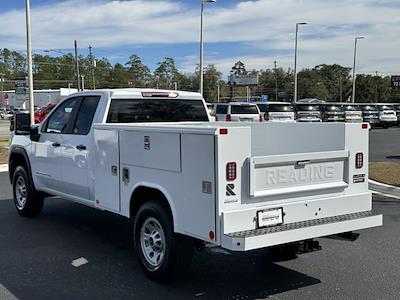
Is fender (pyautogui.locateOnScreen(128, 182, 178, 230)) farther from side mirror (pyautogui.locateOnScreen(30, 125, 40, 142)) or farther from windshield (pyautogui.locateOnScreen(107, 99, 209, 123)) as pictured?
side mirror (pyautogui.locateOnScreen(30, 125, 40, 142))

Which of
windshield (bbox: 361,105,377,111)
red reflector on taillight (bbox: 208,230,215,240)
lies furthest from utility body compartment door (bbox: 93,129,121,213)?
windshield (bbox: 361,105,377,111)

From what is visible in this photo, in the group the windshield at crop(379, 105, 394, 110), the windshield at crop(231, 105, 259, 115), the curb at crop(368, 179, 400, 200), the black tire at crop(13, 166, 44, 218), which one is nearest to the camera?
the black tire at crop(13, 166, 44, 218)

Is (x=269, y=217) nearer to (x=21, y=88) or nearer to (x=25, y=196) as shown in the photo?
(x=25, y=196)

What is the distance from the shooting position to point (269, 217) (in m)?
4.59

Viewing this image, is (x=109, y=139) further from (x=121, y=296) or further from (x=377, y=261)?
(x=377, y=261)

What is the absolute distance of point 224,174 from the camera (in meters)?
4.36

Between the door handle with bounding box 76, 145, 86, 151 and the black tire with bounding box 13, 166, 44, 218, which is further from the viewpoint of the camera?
the black tire with bounding box 13, 166, 44, 218

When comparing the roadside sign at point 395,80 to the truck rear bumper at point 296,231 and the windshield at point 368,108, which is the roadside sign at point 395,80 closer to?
the windshield at point 368,108

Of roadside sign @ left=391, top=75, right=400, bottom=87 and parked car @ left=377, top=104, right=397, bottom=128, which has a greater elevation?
roadside sign @ left=391, top=75, right=400, bottom=87

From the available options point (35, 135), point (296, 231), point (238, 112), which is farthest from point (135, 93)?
point (238, 112)

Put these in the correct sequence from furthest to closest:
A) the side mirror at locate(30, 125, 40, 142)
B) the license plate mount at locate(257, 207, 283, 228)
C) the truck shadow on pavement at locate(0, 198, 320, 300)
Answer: the side mirror at locate(30, 125, 40, 142), the truck shadow on pavement at locate(0, 198, 320, 300), the license plate mount at locate(257, 207, 283, 228)

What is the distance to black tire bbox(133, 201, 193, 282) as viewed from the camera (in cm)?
494

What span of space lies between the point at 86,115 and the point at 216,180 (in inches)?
118

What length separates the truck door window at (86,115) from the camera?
21.7ft
